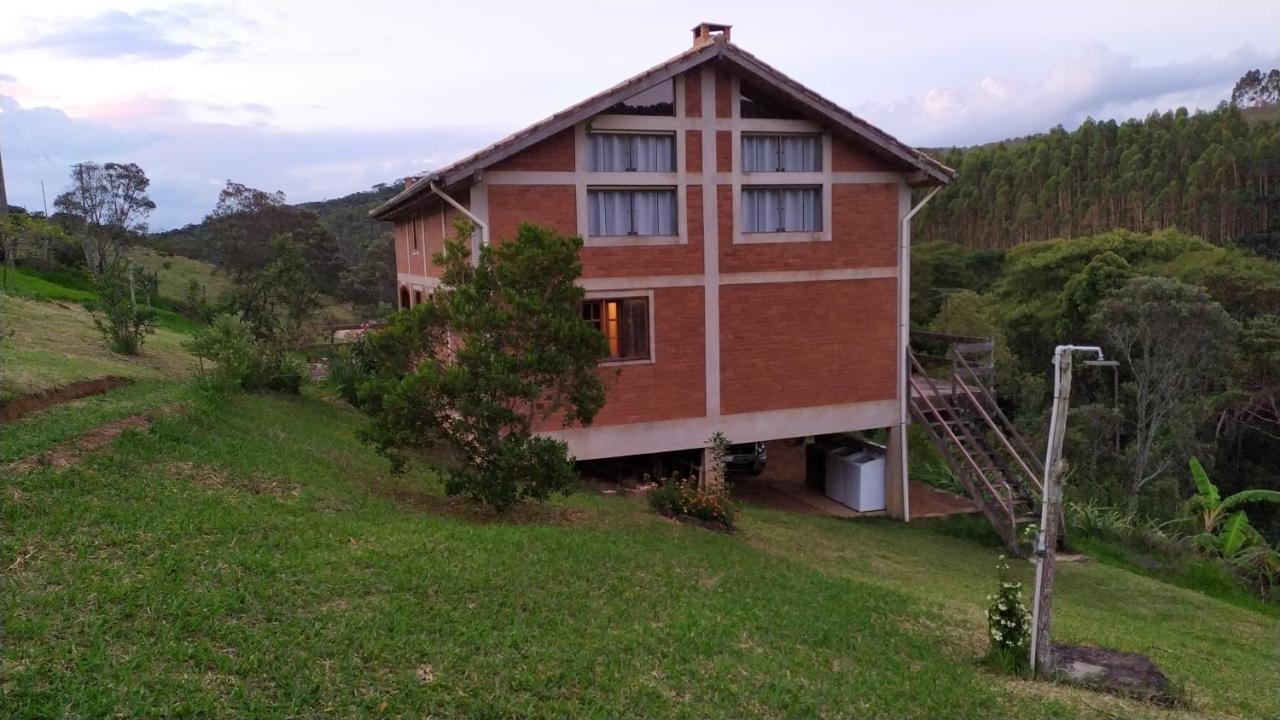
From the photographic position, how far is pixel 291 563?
22.0ft

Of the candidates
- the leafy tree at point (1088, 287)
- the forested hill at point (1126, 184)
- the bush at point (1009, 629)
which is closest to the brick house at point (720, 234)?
the bush at point (1009, 629)

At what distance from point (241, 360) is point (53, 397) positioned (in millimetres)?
4245

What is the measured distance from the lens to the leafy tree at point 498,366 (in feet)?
30.9

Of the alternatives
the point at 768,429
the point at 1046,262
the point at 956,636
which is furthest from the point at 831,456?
the point at 1046,262

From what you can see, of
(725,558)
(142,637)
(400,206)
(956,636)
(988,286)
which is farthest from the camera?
(988,286)

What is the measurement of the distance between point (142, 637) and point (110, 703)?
0.70 metres

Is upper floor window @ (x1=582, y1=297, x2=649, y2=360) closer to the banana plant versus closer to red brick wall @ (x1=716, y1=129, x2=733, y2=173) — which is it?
red brick wall @ (x1=716, y1=129, x2=733, y2=173)

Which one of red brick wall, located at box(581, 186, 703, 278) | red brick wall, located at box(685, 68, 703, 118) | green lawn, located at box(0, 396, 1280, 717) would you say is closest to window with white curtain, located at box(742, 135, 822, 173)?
red brick wall, located at box(685, 68, 703, 118)

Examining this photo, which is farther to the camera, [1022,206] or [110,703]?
[1022,206]

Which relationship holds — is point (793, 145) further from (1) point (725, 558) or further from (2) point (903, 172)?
(1) point (725, 558)

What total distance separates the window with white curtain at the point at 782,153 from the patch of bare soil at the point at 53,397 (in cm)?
1036

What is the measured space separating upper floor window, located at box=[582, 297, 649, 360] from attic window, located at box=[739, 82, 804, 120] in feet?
12.5

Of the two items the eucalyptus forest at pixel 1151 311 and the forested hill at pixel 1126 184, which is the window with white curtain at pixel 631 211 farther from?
the forested hill at pixel 1126 184

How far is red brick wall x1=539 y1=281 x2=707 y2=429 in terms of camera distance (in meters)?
14.4
